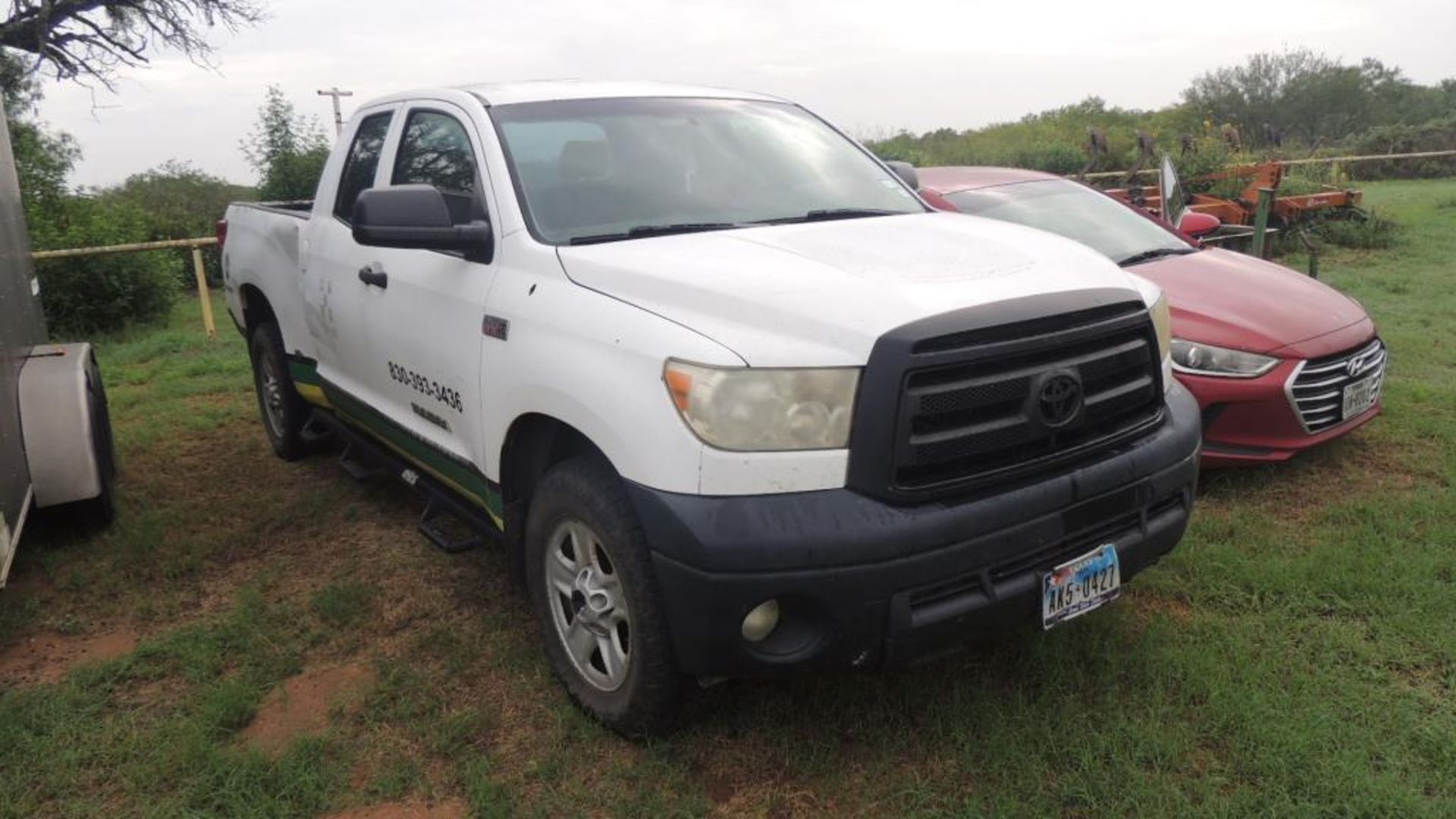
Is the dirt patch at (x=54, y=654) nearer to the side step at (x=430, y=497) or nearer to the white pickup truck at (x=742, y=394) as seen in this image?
the side step at (x=430, y=497)

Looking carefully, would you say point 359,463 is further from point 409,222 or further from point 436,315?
point 409,222

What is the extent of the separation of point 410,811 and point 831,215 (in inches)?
88.1

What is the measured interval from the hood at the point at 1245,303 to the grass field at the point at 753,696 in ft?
2.22

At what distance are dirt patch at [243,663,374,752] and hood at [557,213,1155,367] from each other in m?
1.59

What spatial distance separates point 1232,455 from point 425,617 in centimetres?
350

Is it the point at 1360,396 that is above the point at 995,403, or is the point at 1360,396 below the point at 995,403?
A: below

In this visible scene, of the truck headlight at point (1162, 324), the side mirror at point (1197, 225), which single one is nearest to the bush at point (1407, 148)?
the side mirror at point (1197, 225)

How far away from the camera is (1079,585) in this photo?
2.69 metres

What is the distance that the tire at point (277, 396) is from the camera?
18.0 ft

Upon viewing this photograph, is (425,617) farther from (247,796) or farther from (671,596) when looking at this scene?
(671,596)

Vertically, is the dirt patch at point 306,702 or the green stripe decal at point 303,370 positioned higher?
the green stripe decal at point 303,370

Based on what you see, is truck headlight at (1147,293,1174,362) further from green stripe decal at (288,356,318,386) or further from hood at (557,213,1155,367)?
green stripe decal at (288,356,318,386)

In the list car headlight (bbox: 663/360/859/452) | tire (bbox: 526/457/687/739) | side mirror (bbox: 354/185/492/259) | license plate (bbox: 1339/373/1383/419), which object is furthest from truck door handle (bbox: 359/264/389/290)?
license plate (bbox: 1339/373/1383/419)

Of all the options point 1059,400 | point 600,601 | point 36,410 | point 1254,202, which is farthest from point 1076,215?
point 1254,202
